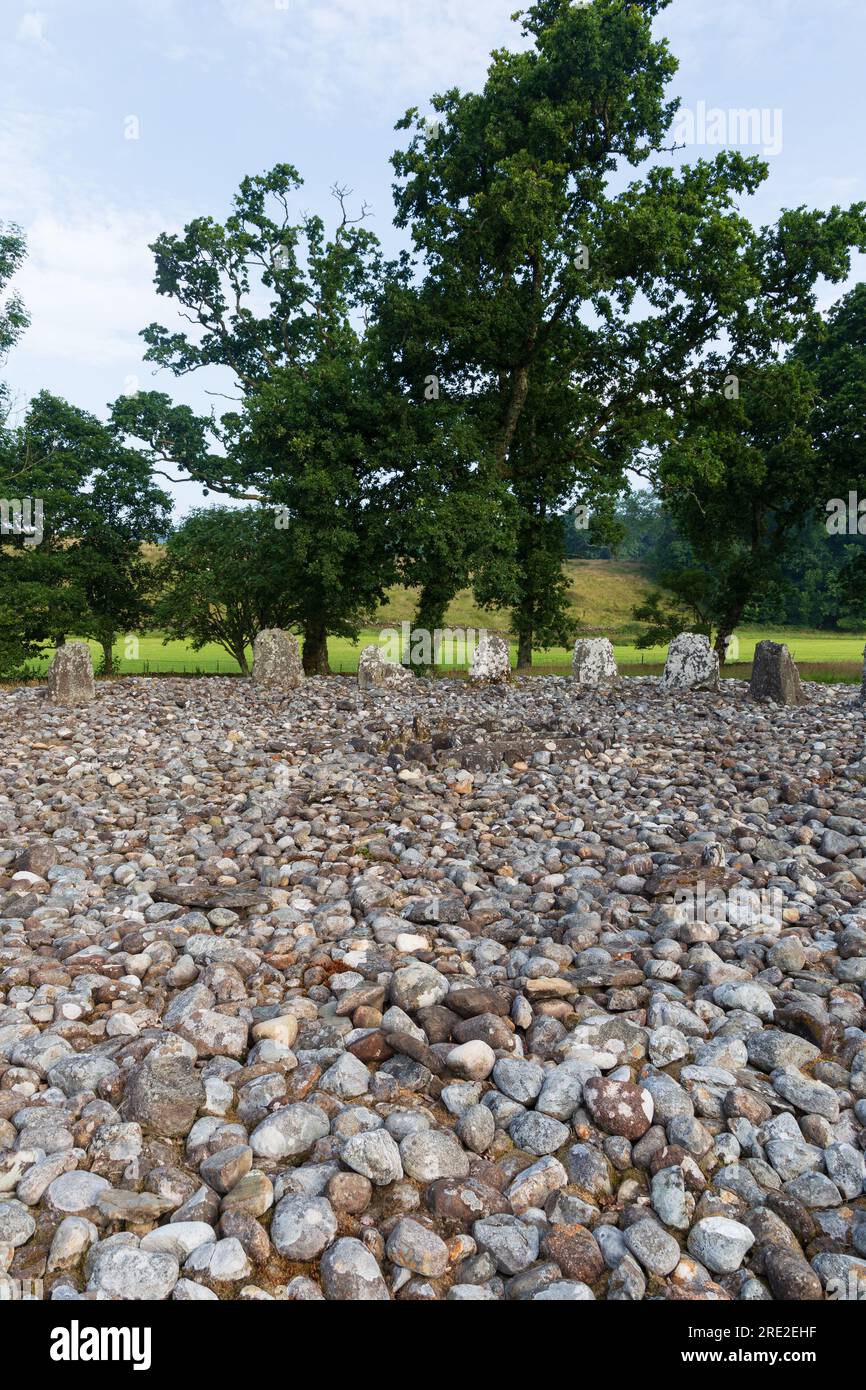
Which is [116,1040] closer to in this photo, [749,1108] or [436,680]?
[749,1108]

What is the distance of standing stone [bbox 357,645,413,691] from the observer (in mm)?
19453

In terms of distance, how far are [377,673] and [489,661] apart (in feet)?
10.1

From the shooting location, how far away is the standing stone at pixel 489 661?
20.5 m

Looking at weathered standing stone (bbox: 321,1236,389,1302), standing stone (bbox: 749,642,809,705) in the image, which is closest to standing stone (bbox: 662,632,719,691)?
standing stone (bbox: 749,642,809,705)

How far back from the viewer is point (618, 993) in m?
3.84

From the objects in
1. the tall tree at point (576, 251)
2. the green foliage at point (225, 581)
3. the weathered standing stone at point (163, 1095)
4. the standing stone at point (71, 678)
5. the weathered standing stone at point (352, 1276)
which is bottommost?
the weathered standing stone at point (352, 1276)

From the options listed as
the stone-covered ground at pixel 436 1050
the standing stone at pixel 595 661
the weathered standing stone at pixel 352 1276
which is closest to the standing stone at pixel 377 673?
the standing stone at pixel 595 661

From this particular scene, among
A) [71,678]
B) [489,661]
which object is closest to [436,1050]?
[71,678]

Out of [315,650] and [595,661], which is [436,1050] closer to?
[595,661]

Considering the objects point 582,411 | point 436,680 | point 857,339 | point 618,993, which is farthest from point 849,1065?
point 857,339

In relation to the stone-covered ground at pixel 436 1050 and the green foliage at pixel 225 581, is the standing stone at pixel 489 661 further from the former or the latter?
the stone-covered ground at pixel 436 1050

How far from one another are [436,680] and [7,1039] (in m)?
18.8

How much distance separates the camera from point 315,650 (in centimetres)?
2536

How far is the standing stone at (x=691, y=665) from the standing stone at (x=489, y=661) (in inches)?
164
